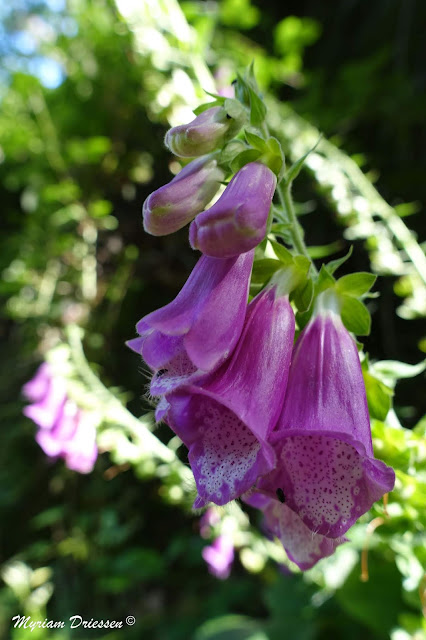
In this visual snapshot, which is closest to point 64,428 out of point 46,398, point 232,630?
point 46,398

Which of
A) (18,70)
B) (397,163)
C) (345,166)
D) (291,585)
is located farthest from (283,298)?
(18,70)

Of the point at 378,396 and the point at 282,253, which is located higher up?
the point at 282,253

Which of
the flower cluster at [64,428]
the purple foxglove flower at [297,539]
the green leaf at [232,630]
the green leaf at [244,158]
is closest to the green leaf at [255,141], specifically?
the green leaf at [244,158]

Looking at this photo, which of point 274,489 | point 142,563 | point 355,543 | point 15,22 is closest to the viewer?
point 274,489

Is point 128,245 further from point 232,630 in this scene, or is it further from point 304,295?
point 304,295

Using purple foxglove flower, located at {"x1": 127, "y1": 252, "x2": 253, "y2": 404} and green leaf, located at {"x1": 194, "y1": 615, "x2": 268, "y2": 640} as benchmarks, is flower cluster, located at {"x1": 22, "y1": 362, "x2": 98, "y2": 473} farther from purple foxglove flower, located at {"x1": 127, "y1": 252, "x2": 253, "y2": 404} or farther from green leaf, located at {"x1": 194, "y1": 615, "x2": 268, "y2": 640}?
purple foxglove flower, located at {"x1": 127, "y1": 252, "x2": 253, "y2": 404}

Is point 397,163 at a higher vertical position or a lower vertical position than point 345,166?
lower

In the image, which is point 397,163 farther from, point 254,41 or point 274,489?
point 274,489
